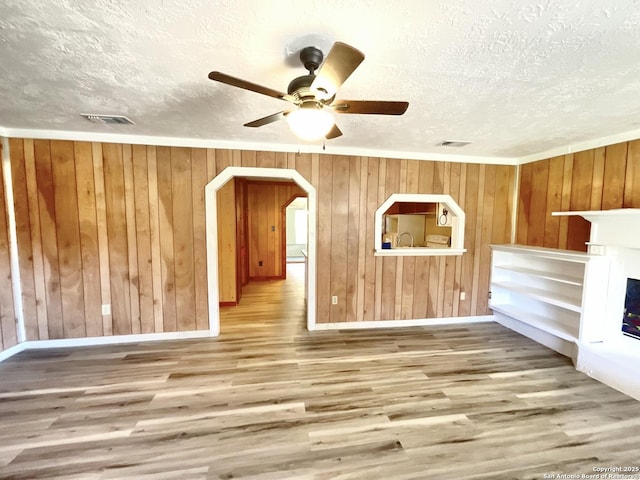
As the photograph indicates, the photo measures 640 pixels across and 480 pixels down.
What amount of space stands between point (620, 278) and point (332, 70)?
3.39 m

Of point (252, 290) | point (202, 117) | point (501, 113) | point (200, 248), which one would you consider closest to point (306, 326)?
point (200, 248)

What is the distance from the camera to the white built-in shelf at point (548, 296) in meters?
2.92

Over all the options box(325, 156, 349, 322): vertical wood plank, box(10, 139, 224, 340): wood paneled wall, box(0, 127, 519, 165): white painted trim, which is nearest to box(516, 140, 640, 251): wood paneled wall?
box(0, 127, 519, 165): white painted trim

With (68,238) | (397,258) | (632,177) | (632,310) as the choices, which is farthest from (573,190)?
(68,238)

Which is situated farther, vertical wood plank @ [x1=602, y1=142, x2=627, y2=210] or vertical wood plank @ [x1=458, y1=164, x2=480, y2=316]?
vertical wood plank @ [x1=458, y1=164, x2=480, y2=316]

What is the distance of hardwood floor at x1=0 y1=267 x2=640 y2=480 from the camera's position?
169cm

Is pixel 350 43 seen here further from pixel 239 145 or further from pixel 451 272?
pixel 451 272

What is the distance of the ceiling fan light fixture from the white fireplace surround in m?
2.81

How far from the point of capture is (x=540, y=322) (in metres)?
3.26

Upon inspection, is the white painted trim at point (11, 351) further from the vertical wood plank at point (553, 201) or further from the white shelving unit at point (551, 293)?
the vertical wood plank at point (553, 201)

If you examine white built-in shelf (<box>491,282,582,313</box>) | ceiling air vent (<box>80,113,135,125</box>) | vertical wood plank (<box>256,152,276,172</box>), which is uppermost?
ceiling air vent (<box>80,113,135,125</box>)

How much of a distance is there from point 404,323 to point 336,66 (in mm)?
3537

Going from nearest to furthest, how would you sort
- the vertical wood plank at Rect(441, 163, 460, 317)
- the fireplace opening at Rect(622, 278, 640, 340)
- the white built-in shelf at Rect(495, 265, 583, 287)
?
the fireplace opening at Rect(622, 278, 640, 340) < the white built-in shelf at Rect(495, 265, 583, 287) < the vertical wood plank at Rect(441, 163, 460, 317)

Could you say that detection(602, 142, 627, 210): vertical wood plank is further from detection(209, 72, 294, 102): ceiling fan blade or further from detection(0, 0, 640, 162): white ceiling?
detection(209, 72, 294, 102): ceiling fan blade
